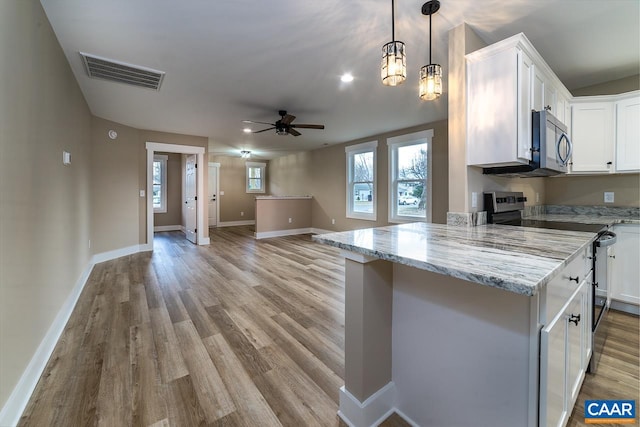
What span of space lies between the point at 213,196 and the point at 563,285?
28.7 ft

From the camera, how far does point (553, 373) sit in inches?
41.0

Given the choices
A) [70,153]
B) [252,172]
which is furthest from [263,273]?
[252,172]

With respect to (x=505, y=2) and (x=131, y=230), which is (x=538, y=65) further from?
(x=131, y=230)

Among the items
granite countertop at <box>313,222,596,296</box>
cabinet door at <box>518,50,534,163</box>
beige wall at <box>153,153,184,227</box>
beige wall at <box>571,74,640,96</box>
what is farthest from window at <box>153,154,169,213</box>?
beige wall at <box>571,74,640,96</box>

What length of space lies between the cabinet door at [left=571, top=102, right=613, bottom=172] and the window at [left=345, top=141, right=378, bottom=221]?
131 inches

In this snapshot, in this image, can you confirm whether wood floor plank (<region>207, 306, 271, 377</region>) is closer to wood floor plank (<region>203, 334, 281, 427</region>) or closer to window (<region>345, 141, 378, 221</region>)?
wood floor plank (<region>203, 334, 281, 427</region>)

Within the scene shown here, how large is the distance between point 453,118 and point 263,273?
304cm

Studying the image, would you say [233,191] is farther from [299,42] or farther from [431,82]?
[431,82]

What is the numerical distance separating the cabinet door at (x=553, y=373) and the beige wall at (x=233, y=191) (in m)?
8.83

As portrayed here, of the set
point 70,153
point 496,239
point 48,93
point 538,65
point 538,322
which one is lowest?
point 538,322

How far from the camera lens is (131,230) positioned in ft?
16.4

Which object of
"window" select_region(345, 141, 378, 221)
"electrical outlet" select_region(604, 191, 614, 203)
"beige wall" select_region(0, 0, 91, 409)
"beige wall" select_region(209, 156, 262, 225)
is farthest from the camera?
"beige wall" select_region(209, 156, 262, 225)

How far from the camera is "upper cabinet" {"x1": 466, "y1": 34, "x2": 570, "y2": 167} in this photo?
1.73 metres

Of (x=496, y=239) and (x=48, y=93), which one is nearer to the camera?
(x=496, y=239)
